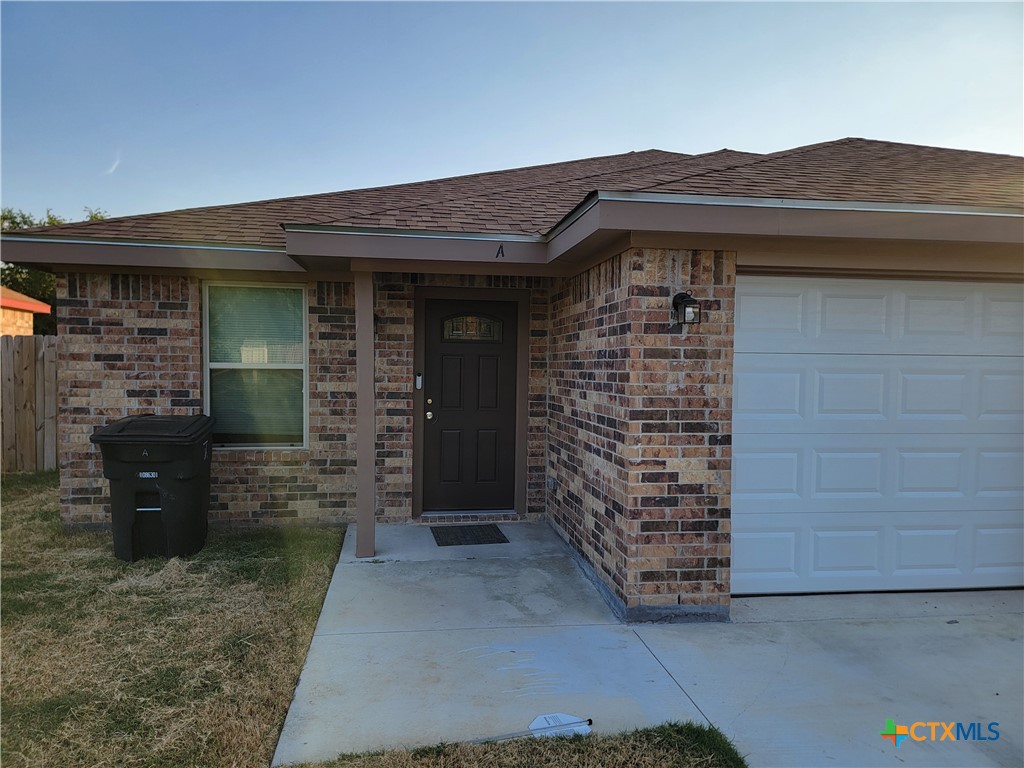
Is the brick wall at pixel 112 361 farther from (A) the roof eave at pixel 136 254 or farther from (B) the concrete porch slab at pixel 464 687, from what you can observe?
(B) the concrete porch slab at pixel 464 687

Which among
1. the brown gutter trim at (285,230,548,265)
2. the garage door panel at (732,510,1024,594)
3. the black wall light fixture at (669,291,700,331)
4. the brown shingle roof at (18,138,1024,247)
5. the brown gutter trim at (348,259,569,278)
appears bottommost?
the garage door panel at (732,510,1024,594)

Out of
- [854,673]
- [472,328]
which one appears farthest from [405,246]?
[854,673]

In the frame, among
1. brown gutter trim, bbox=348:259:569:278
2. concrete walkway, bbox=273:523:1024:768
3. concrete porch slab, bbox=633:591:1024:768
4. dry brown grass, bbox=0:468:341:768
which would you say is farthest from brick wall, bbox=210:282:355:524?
concrete porch slab, bbox=633:591:1024:768

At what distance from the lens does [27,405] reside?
9258 millimetres

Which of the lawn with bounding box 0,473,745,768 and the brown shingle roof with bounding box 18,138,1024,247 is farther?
the brown shingle roof with bounding box 18,138,1024,247

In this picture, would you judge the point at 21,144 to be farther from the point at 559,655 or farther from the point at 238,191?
the point at 559,655

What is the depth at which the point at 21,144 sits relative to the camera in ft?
35.3

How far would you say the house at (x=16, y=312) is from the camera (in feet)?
51.3

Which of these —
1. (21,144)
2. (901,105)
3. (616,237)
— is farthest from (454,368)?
(21,144)

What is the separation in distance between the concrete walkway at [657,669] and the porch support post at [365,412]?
0.53 m

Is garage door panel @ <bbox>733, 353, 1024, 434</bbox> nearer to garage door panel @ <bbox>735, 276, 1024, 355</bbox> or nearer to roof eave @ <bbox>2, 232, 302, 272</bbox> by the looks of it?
garage door panel @ <bbox>735, 276, 1024, 355</bbox>

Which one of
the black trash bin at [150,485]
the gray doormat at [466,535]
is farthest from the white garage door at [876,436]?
the black trash bin at [150,485]

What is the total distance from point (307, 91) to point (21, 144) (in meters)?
5.11

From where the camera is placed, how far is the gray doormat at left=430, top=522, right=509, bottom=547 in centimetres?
580
